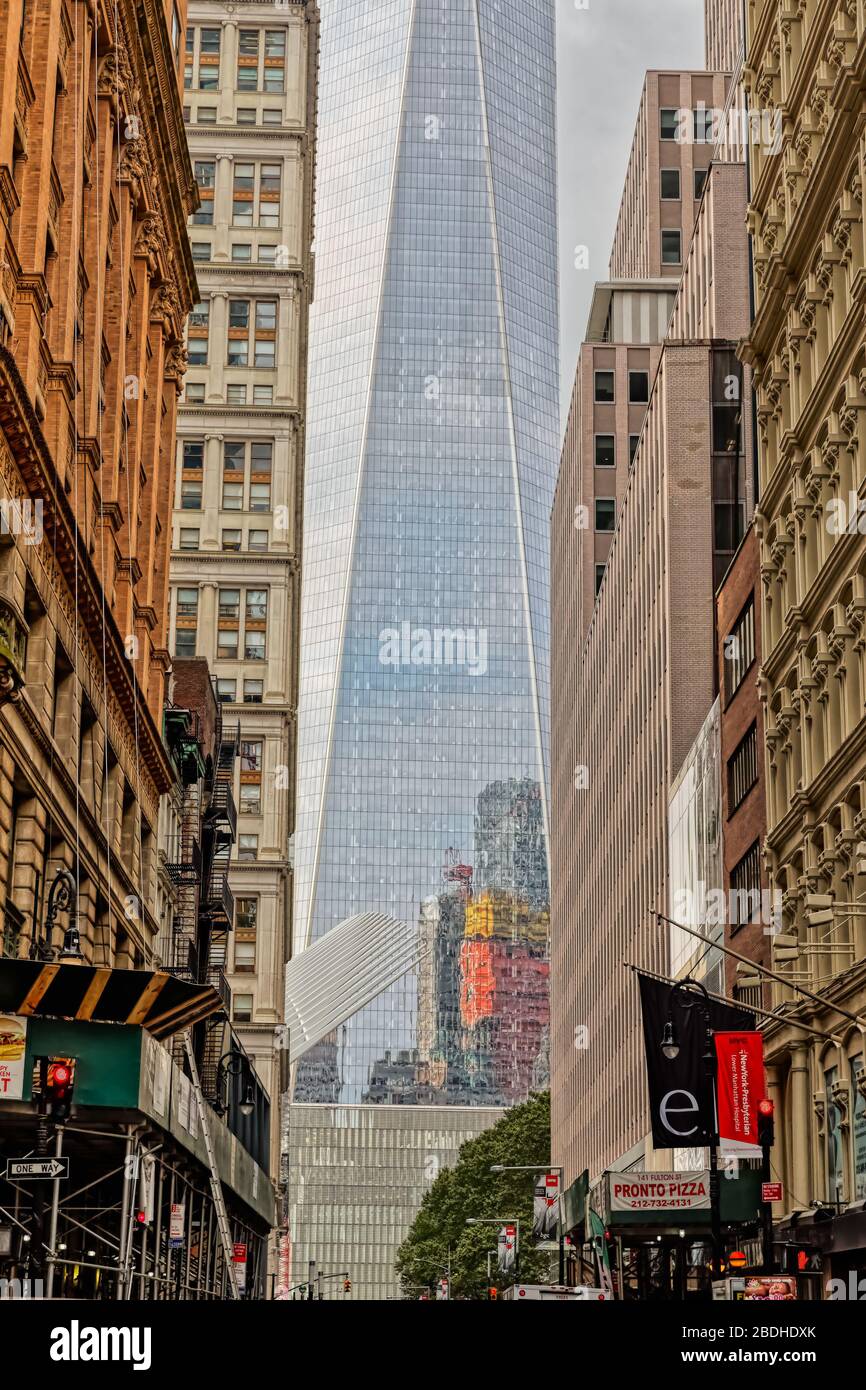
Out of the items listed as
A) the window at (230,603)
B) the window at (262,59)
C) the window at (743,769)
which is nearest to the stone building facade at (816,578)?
the window at (743,769)

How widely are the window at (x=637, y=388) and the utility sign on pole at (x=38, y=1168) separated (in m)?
105

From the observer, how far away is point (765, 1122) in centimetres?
4128

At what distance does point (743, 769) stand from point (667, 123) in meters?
80.7

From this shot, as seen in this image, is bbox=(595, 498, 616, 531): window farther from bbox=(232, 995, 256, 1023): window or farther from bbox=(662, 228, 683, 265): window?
bbox=(232, 995, 256, 1023): window

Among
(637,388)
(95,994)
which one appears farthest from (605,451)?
(95,994)

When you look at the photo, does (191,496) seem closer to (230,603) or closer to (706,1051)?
(230,603)

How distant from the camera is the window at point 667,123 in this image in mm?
128750

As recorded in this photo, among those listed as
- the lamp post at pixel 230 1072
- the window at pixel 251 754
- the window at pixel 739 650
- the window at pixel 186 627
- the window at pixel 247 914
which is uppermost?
the window at pixel 186 627

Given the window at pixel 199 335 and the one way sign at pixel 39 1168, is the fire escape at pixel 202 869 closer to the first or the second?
the window at pixel 199 335
